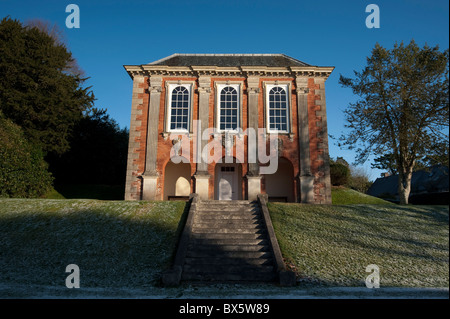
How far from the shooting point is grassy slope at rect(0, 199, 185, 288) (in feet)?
31.0

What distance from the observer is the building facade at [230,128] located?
61.9 feet

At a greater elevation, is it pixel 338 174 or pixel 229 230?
pixel 338 174

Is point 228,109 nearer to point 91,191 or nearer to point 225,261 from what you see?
point 225,261

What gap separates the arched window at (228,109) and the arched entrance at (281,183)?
157 inches

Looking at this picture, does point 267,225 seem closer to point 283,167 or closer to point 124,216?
point 124,216

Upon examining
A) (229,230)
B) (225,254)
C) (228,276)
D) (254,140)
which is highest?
(254,140)

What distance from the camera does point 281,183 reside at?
69.4 ft

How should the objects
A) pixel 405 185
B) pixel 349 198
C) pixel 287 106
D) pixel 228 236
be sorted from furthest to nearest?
pixel 349 198
pixel 287 106
pixel 405 185
pixel 228 236

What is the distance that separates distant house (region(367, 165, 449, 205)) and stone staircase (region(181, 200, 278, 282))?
10.8 m

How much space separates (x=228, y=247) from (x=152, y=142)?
33.6 ft

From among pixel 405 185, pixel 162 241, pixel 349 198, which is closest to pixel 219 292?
pixel 162 241

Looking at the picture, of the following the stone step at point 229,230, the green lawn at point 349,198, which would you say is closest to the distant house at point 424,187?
the green lawn at point 349,198
